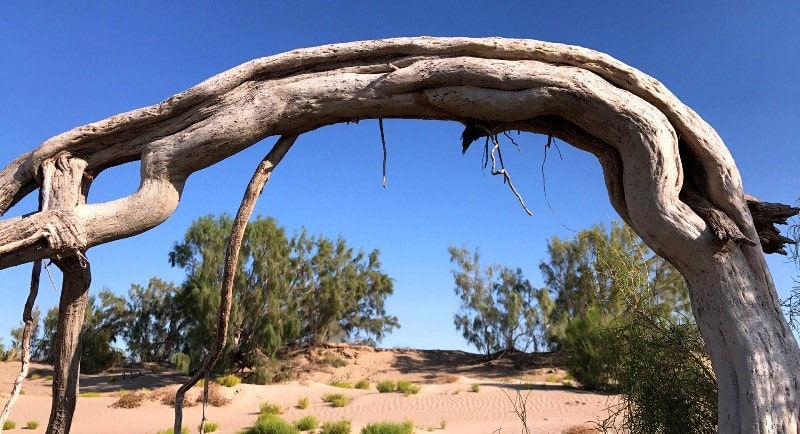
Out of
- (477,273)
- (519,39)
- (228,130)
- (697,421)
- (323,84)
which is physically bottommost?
(697,421)

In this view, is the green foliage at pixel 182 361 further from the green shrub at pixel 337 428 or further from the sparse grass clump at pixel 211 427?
the green shrub at pixel 337 428

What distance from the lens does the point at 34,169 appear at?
12.7ft

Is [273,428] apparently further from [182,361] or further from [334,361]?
[334,361]

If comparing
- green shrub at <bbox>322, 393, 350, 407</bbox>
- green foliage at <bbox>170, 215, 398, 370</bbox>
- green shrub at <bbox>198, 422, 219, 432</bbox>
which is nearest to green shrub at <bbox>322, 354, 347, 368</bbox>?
green foliage at <bbox>170, 215, 398, 370</bbox>

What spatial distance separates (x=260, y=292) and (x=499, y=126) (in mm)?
24426

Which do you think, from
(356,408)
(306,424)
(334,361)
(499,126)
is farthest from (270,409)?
(499,126)

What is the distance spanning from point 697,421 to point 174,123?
5318 mm

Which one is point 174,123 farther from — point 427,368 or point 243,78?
point 427,368

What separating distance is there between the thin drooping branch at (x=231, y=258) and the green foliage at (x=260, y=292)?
22.1m

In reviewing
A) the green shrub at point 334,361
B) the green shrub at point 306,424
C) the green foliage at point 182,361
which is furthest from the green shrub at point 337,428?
the green shrub at point 334,361

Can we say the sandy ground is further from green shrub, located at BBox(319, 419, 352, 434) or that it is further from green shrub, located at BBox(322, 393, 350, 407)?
green shrub, located at BBox(319, 419, 352, 434)

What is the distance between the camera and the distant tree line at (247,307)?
87.6 feet

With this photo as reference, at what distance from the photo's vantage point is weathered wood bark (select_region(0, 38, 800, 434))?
3.74 metres

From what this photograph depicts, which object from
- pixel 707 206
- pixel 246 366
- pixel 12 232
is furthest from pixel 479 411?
pixel 12 232
